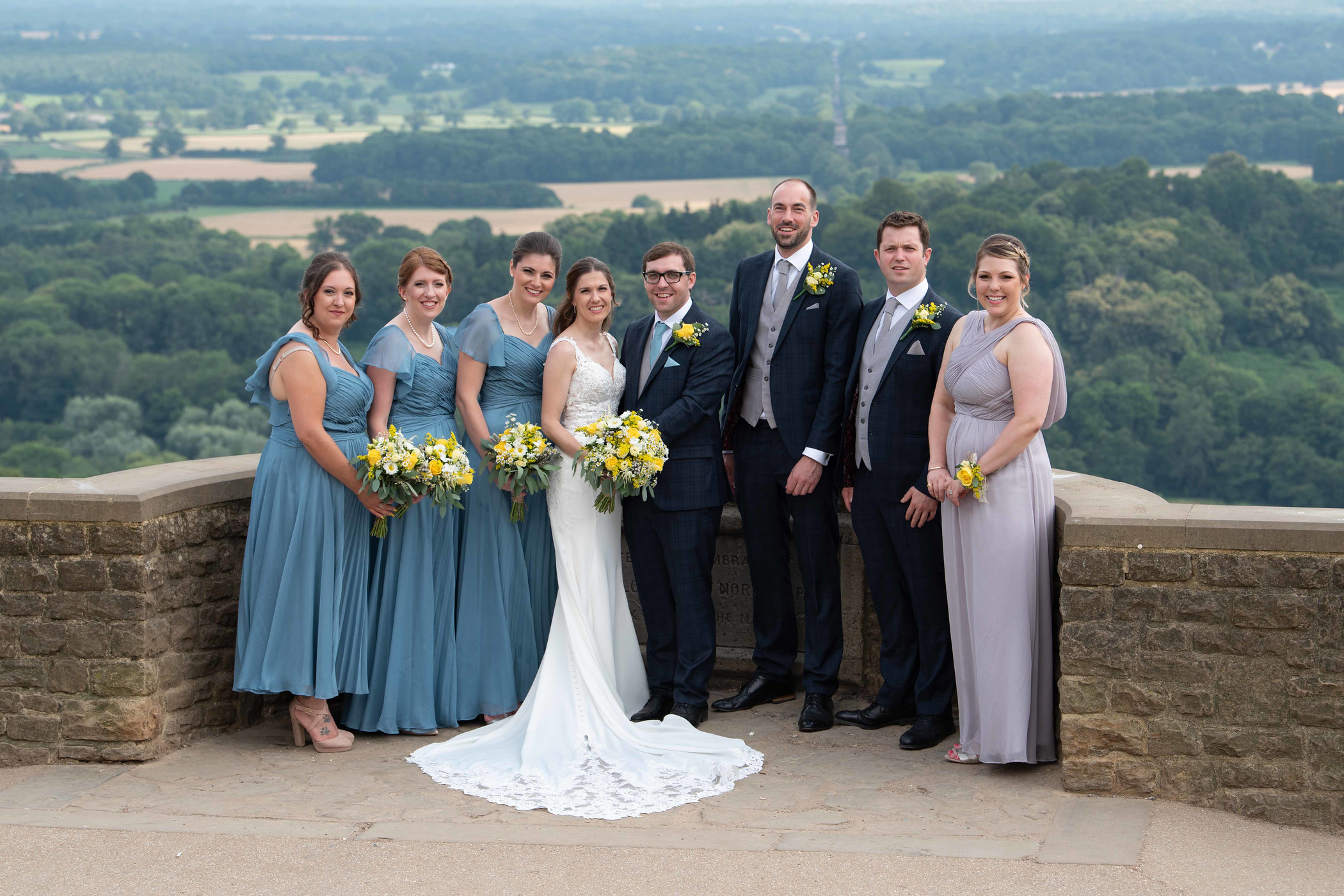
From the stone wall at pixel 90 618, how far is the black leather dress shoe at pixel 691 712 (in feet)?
6.03

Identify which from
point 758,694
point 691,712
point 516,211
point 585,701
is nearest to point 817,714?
point 758,694

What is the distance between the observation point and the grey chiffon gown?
4.65m

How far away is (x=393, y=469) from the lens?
4.86 m

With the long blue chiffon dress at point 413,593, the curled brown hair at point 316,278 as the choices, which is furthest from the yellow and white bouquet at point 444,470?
the curled brown hair at point 316,278

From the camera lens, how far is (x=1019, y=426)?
458 centimetres

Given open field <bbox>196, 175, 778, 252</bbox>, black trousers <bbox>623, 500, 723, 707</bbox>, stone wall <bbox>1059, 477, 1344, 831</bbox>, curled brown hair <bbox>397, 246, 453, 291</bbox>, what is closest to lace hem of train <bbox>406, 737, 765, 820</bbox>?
black trousers <bbox>623, 500, 723, 707</bbox>

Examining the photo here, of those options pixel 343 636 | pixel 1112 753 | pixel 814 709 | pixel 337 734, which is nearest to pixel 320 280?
pixel 343 636

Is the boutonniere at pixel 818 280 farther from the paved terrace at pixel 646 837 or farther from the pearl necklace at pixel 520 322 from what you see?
the paved terrace at pixel 646 837

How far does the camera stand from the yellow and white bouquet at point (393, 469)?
488cm

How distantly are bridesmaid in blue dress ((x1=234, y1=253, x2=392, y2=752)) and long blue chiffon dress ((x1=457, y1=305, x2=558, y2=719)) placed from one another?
1.35ft

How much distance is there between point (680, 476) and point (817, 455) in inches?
20.7

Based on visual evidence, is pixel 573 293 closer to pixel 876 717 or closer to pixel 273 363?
pixel 273 363

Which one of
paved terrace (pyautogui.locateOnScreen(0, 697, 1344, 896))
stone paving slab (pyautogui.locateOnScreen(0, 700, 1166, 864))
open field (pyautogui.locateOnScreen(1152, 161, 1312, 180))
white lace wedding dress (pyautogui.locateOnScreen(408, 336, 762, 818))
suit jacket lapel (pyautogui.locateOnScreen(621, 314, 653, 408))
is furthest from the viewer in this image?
open field (pyautogui.locateOnScreen(1152, 161, 1312, 180))

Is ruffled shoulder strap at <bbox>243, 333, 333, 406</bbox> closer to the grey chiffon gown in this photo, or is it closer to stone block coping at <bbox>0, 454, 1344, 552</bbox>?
stone block coping at <bbox>0, 454, 1344, 552</bbox>
